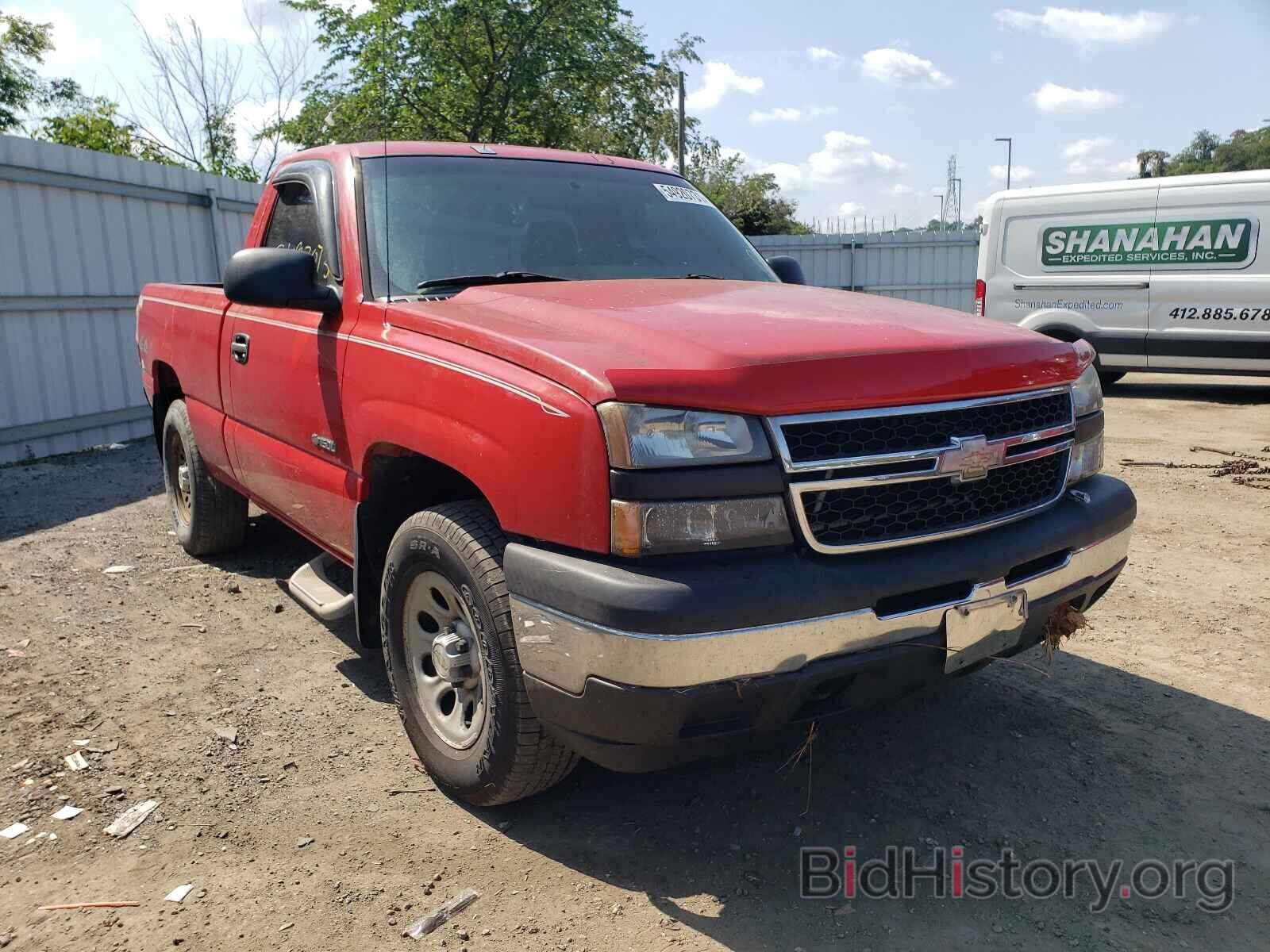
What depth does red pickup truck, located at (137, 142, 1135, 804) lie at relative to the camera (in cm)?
211

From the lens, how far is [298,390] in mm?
3465

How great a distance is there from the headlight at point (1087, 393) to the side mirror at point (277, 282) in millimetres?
2348

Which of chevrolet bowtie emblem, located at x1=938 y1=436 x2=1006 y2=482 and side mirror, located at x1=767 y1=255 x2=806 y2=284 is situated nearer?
chevrolet bowtie emblem, located at x1=938 y1=436 x2=1006 y2=482

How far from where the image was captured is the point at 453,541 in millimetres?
2508

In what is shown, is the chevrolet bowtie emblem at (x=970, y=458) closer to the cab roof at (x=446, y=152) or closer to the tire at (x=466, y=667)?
the tire at (x=466, y=667)

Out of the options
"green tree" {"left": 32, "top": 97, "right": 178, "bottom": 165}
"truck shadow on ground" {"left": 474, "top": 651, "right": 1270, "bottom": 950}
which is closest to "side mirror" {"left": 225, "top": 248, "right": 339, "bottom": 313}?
"truck shadow on ground" {"left": 474, "top": 651, "right": 1270, "bottom": 950}

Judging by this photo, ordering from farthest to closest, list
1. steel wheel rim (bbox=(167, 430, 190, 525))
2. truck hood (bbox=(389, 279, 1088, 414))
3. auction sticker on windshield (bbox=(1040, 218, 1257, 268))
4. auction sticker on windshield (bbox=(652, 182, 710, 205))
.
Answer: auction sticker on windshield (bbox=(1040, 218, 1257, 268)) → steel wheel rim (bbox=(167, 430, 190, 525)) → auction sticker on windshield (bbox=(652, 182, 710, 205)) → truck hood (bbox=(389, 279, 1088, 414))

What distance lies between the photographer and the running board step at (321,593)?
11.0 ft

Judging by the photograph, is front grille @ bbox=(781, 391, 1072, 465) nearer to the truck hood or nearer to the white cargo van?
the truck hood

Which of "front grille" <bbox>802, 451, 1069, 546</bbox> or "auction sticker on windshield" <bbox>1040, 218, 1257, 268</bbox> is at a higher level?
"auction sticker on windshield" <bbox>1040, 218, 1257, 268</bbox>

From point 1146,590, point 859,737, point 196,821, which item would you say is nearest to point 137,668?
point 196,821

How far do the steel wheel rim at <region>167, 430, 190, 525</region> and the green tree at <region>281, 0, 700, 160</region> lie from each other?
653 inches

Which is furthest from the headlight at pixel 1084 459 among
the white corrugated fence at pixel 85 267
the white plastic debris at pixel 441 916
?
the white corrugated fence at pixel 85 267

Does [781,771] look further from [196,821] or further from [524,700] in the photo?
[196,821]
